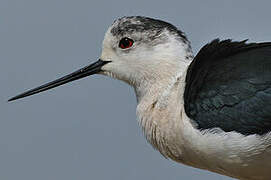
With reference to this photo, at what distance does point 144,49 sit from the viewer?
747 centimetres

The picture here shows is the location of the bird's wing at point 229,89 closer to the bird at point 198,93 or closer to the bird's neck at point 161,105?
the bird at point 198,93

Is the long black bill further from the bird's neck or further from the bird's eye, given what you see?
the bird's neck

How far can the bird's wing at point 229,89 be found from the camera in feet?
21.2

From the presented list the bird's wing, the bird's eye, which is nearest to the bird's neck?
the bird's wing

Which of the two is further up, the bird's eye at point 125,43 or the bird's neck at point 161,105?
the bird's eye at point 125,43

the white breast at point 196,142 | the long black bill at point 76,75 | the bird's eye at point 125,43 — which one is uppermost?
the bird's eye at point 125,43

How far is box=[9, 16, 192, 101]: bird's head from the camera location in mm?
7383

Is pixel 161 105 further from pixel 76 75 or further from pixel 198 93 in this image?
pixel 76 75

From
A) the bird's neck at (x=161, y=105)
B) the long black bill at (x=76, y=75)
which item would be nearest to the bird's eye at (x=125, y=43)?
the long black bill at (x=76, y=75)

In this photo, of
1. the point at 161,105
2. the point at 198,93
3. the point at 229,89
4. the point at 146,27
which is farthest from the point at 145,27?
the point at 229,89

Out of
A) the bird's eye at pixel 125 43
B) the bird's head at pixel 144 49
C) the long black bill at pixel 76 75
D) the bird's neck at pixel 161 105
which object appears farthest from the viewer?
the long black bill at pixel 76 75

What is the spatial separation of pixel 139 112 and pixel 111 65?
1.76ft

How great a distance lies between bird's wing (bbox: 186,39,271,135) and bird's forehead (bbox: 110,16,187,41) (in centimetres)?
66

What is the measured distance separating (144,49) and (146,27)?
0.19m
